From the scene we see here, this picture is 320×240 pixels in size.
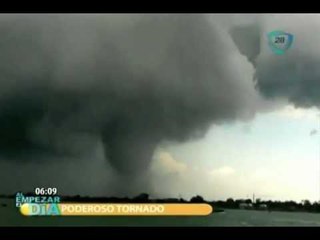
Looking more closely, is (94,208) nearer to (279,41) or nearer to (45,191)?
(45,191)

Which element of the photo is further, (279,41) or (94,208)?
(279,41)

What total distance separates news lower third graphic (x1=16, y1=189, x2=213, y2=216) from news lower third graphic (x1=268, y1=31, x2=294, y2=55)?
2.11m

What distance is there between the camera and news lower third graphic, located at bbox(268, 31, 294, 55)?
693 cm

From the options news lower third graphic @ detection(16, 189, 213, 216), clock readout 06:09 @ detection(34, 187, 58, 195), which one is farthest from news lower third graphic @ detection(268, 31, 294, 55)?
clock readout 06:09 @ detection(34, 187, 58, 195)

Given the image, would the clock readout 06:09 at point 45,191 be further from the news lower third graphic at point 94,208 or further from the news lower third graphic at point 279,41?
the news lower third graphic at point 279,41

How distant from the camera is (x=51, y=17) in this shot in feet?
22.2

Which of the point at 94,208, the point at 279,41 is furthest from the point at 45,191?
the point at 279,41

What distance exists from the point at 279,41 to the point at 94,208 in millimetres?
2991

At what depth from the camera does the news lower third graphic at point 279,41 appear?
22.7ft

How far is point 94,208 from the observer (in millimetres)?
6598
